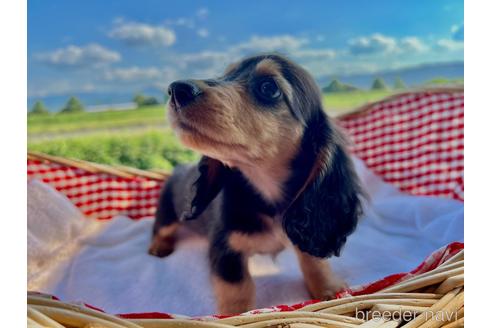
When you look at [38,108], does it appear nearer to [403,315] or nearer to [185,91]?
[185,91]

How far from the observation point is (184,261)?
3.55ft

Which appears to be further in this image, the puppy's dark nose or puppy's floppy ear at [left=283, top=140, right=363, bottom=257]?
puppy's floppy ear at [left=283, top=140, right=363, bottom=257]

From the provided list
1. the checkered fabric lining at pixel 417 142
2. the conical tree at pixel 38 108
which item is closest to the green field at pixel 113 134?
the conical tree at pixel 38 108

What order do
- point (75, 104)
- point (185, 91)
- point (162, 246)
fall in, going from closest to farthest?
point (185, 91)
point (75, 104)
point (162, 246)

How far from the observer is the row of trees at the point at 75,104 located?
1.00m

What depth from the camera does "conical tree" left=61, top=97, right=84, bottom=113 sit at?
1.04 metres

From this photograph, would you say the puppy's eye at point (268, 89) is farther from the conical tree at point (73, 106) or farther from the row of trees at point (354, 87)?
the conical tree at point (73, 106)

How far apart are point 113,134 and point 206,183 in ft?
0.69

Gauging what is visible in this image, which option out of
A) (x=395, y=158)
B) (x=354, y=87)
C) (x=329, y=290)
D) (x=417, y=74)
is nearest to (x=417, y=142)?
(x=395, y=158)

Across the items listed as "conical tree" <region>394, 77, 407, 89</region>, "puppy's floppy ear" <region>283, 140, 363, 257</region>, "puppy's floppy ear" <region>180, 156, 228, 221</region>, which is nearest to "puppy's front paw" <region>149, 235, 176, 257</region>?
"puppy's floppy ear" <region>180, 156, 228, 221</region>

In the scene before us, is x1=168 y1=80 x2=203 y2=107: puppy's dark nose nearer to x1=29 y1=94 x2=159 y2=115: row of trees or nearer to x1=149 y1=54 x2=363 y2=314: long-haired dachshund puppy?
x1=149 y1=54 x2=363 y2=314: long-haired dachshund puppy

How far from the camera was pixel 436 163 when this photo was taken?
145 cm

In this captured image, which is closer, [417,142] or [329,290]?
[329,290]
